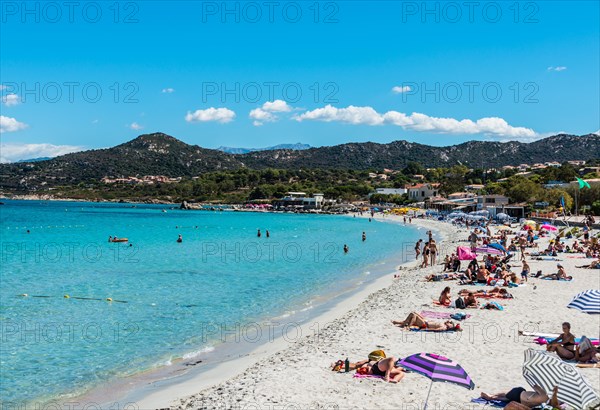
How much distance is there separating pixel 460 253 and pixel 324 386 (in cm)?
1603

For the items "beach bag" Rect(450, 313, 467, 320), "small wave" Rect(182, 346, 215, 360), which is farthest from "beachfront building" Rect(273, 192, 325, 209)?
"small wave" Rect(182, 346, 215, 360)

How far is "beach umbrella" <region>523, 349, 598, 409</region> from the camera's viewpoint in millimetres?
6602

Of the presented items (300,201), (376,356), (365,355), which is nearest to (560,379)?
(376,356)

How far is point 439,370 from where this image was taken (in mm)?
6797

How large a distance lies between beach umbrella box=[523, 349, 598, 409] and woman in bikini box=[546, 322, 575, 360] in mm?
2975

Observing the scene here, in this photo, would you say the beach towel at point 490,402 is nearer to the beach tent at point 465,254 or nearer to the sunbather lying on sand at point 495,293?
the sunbather lying on sand at point 495,293

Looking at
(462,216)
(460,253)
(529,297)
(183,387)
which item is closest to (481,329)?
(529,297)

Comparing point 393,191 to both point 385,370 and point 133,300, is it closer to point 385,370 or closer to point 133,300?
point 133,300

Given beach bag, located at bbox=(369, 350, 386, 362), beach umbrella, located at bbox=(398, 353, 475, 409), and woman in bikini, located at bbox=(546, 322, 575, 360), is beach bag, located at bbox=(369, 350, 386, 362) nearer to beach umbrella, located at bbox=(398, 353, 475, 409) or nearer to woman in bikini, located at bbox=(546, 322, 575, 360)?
beach umbrella, located at bbox=(398, 353, 475, 409)

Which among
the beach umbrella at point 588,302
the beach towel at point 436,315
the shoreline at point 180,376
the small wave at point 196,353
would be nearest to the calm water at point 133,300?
the small wave at point 196,353

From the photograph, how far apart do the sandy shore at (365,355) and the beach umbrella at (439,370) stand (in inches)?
38.0

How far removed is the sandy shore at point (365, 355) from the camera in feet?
26.6

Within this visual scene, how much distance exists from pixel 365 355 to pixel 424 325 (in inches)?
102

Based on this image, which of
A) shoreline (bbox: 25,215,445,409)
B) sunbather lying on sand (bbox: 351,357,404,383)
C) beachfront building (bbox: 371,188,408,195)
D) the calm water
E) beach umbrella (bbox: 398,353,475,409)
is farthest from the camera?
beachfront building (bbox: 371,188,408,195)
